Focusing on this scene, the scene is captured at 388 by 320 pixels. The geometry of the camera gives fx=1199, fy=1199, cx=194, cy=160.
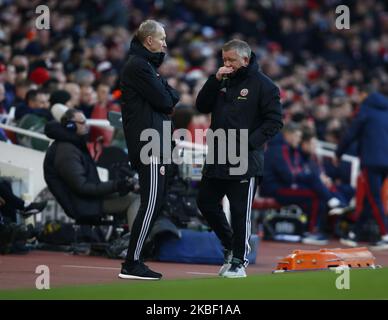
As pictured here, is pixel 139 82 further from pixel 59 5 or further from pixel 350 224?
pixel 59 5

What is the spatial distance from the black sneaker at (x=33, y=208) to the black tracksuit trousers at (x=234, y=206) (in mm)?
2991

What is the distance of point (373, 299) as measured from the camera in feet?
30.0

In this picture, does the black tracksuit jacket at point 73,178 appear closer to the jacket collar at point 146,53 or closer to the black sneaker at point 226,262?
the black sneaker at point 226,262

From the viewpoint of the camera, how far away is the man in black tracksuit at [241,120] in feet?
34.8

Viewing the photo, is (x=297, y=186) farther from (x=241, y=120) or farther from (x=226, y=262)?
(x=241, y=120)

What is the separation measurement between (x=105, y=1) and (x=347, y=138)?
9753 mm

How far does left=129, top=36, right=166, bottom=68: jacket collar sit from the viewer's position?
10.4 m

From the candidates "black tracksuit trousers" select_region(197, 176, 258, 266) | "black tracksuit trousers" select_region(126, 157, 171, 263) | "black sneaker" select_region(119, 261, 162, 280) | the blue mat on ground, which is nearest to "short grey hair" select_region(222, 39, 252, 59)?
"black tracksuit trousers" select_region(197, 176, 258, 266)

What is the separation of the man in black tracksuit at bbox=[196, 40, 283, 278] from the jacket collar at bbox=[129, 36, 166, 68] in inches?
21.2

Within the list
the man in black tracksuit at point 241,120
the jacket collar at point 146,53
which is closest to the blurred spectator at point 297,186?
the man in black tracksuit at point 241,120


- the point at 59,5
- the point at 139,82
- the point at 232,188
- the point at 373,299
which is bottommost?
the point at 373,299

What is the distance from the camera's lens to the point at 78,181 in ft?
42.6

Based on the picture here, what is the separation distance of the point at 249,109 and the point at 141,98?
1.02m

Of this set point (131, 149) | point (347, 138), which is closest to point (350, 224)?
point (347, 138)
